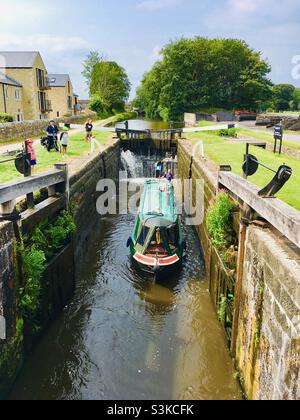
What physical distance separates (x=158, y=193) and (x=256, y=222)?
291 inches

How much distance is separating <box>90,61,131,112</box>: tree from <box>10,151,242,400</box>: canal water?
67.1 meters

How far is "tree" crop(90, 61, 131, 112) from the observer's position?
76.4 metres

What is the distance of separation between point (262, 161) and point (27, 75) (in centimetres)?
3937

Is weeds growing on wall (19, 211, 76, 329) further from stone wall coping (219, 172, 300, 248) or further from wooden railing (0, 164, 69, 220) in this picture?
stone wall coping (219, 172, 300, 248)

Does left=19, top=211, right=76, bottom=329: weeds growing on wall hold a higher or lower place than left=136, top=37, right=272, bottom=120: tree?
lower

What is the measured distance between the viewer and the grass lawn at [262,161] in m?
9.52

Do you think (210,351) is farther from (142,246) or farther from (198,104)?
(198,104)

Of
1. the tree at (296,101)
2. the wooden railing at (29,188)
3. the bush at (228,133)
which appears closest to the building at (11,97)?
the bush at (228,133)

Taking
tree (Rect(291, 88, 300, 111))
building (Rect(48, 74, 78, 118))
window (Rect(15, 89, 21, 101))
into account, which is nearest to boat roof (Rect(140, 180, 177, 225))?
window (Rect(15, 89, 21, 101))

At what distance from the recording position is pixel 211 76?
56.0 metres

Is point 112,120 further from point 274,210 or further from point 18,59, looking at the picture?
point 274,210

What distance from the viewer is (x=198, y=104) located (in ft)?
183

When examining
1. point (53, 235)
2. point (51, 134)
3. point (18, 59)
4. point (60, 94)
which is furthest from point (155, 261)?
point (60, 94)
